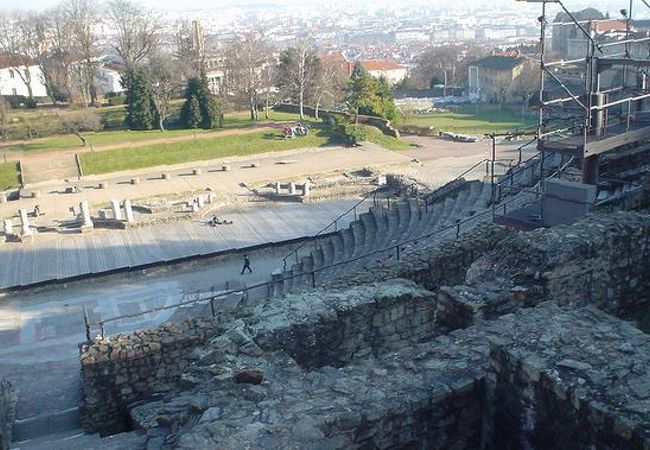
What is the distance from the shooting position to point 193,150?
36062mm

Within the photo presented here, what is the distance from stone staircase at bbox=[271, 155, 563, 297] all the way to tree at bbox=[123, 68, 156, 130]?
24662 mm

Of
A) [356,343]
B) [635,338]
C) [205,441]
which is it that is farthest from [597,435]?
[356,343]

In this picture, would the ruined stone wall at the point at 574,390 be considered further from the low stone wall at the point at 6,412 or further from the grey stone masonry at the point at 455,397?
the low stone wall at the point at 6,412

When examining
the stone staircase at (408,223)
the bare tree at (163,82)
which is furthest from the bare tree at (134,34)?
the stone staircase at (408,223)

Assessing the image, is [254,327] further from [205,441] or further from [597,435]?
[597,435]

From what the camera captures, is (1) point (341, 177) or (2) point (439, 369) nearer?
(2) point (439, 369)

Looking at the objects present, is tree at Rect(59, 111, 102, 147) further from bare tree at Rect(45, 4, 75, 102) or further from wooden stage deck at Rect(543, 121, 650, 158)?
wooden stage deck at Rect(543, 121, 650, 158)

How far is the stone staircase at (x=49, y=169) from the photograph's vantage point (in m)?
32.0

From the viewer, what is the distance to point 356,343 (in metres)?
7.46

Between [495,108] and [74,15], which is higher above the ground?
[74,15]

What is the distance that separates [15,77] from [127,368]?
59.5 metres

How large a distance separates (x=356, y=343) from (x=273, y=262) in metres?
12.5

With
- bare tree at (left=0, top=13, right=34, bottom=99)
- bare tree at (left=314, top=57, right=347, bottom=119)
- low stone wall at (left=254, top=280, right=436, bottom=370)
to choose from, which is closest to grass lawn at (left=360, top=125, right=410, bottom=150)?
bare tree at (left=314, top=57, right=347, bottom=119)

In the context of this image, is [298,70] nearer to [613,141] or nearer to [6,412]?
[613,141]
